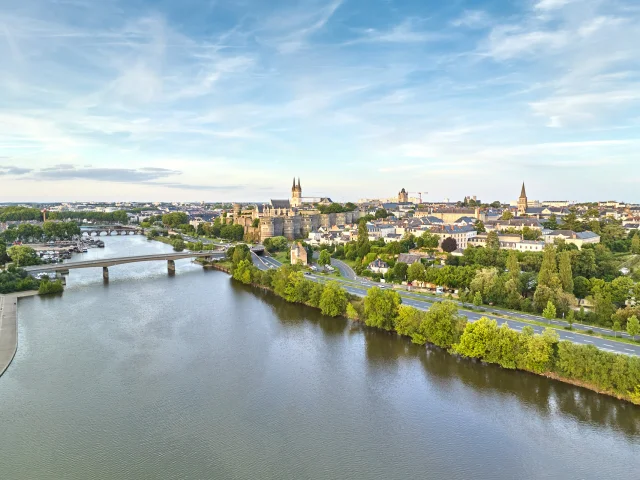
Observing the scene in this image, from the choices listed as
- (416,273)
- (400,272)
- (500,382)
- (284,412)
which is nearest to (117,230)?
(400,272)

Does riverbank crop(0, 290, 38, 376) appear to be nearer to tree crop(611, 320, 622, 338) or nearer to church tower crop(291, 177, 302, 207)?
tree crop(611, 320, 622, 338)

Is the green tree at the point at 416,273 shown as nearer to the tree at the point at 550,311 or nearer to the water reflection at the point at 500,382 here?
the water reflection at the point at 500,382

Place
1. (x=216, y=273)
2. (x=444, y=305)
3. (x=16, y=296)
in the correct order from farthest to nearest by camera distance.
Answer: (x=216, y=273), (x=16, y=296), (x=444, y=305)

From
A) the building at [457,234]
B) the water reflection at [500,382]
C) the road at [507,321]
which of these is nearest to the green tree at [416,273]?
the road at [507,321]

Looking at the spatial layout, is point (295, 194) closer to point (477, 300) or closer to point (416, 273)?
point (416, 273)

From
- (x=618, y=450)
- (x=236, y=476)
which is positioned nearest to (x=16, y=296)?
(x=236, y=476)

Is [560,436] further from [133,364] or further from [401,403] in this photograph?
[133,364]

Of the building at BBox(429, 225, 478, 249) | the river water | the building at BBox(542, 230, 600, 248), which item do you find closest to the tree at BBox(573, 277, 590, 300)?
the river water
